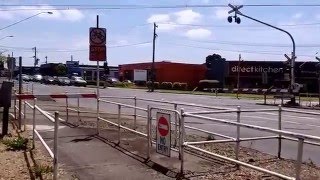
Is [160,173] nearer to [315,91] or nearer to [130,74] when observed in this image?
[315,91]

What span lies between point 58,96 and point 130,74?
321ft

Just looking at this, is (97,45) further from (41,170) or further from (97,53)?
(41,170)

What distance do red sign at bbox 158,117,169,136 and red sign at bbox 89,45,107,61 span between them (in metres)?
5.12

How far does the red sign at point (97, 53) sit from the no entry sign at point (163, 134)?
16.8ft

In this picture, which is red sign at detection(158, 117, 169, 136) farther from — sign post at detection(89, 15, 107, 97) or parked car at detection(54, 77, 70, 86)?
parked car at detection(54, 77, 70, 86)

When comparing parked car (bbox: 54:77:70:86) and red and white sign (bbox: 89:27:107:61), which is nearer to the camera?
red and white sign (bbox: 89:27:107:61)

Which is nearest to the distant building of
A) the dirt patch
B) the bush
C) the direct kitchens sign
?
the bush

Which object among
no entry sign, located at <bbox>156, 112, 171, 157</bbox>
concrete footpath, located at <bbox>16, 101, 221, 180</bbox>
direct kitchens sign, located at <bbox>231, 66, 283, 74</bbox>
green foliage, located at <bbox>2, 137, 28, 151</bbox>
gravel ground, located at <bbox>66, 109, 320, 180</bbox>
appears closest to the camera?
gravel ground, located at <bbox>66, 109, 320, 180</bbox>

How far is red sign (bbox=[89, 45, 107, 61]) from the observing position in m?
13.9

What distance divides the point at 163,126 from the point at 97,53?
5458mm

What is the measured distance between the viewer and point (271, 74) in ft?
266

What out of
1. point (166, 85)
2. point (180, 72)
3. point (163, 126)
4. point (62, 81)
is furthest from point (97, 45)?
point (180, 72)

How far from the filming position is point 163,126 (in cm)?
912

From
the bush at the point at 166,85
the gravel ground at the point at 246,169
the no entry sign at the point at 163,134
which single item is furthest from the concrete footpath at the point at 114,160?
the bush at the point at 166,85
